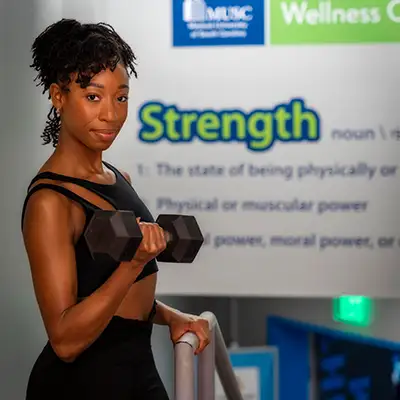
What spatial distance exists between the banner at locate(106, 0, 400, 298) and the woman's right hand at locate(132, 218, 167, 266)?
130cm

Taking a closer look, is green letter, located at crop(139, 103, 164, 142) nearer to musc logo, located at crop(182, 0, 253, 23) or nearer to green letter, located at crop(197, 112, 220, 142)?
green letter, located at crop(197, 112, 220, 142)

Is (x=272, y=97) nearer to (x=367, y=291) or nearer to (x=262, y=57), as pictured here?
(x=262, y=57)

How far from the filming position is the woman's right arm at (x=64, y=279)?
1393 mm

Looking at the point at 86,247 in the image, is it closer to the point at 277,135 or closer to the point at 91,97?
the point at 91,97

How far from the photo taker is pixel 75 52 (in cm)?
151

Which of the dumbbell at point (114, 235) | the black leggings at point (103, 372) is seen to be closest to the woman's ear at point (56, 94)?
the dumbbell at point (114, 235)

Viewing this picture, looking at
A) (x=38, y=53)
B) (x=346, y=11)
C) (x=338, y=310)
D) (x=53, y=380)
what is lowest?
(x=338, y=310)

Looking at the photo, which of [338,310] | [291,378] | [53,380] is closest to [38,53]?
[53,380]

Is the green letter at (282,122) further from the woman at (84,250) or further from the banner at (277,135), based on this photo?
the woman at (84,250)

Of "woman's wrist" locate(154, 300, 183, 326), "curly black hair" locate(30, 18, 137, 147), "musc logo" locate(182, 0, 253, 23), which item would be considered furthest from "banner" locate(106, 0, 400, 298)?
"curly black hair" locate(30, 18, 137, 147)

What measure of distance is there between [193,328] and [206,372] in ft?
0.41

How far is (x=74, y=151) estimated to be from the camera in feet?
5.16

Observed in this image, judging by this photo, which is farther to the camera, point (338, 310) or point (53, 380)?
point (338, 310)

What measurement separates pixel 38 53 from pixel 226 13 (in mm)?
1174
